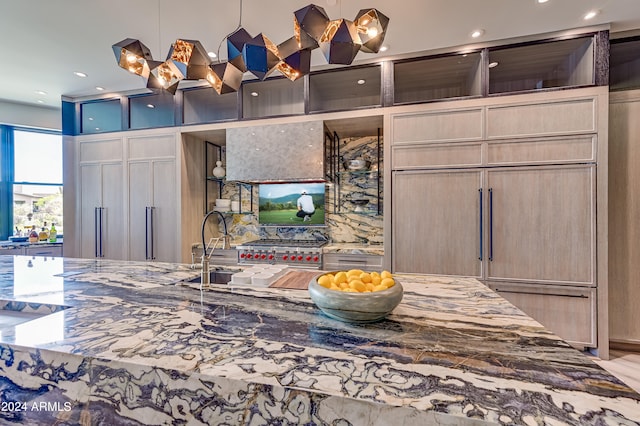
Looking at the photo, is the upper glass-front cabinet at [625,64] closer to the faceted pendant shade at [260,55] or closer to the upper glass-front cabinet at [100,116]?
the faceted pendant shade at [260,55]

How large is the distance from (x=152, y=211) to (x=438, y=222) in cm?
352

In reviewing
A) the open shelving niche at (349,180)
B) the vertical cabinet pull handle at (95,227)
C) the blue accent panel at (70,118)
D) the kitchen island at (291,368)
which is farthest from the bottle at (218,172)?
the kitchen island at (291,368)

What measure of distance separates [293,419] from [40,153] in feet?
20.5

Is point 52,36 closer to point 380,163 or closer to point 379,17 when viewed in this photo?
point 379,17

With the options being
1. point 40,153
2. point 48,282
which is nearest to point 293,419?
point 48,282

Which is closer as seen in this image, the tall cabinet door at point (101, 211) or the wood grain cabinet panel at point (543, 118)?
the wood grain cabinet panel at point (543, 118)

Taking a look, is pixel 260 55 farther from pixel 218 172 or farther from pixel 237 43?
pixel 218 172

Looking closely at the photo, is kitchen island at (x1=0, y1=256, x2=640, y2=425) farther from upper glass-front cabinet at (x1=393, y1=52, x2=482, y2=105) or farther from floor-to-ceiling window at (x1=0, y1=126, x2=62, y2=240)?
floor-to-ceiling window at (x1=0, y1=126, x2=62, y2=240)

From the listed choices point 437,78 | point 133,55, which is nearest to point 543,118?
point 437,78

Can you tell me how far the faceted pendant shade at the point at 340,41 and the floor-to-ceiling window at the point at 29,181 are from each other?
5.64 m

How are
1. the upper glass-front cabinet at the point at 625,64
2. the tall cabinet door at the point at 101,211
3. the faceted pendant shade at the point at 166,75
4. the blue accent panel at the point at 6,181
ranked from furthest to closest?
the blue accent panel at the point at 6,181 < the tall cabinet door at the point at 101,211 < the upper glass-front cabinet at the point at 625,64 < the faceted pendant shade at the point at 166,75

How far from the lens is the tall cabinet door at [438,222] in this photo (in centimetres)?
272

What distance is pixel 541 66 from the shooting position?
277cm

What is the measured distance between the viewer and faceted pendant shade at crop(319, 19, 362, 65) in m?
1.32
